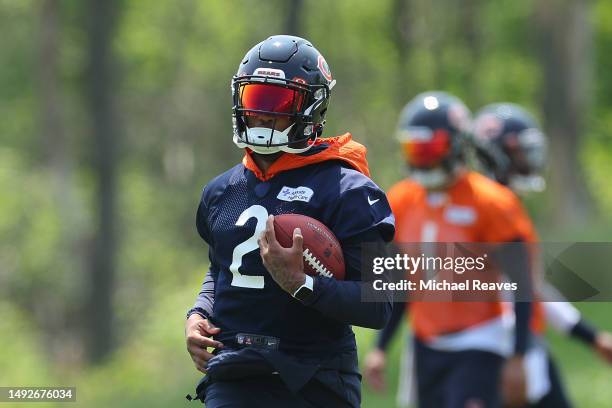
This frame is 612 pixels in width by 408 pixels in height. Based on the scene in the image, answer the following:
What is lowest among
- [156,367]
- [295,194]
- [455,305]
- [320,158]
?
[295,194]

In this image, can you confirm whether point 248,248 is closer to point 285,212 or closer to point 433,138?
point 285,212

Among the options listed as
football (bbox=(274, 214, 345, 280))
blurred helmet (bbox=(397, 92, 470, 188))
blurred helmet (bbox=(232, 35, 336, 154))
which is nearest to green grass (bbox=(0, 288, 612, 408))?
blurred helmet (bbox=(397, 92, 470, 188))

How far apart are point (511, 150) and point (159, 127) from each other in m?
28.2

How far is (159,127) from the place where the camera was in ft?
120

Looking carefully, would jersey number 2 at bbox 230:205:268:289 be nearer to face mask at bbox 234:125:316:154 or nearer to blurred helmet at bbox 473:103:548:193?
face mask at bbox 234:125:316:154

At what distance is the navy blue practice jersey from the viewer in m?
4.55

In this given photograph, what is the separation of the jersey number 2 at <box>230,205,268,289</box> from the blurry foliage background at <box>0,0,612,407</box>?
9506mm

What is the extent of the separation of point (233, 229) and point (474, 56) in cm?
3073

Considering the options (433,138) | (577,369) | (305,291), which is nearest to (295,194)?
(305,291)

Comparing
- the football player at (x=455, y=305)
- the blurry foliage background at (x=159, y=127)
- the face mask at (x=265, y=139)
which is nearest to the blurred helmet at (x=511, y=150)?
the football player at (x=455, y=305)

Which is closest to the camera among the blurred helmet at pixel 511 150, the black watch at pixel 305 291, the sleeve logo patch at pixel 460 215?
the black watch at pixel 305 291

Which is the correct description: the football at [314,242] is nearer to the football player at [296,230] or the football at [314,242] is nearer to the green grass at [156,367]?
the football player at [296,230]

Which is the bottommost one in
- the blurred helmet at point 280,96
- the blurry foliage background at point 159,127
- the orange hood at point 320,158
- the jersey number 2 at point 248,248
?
the jersey number 2 at point 248,248

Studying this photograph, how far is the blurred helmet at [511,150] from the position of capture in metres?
8.88
